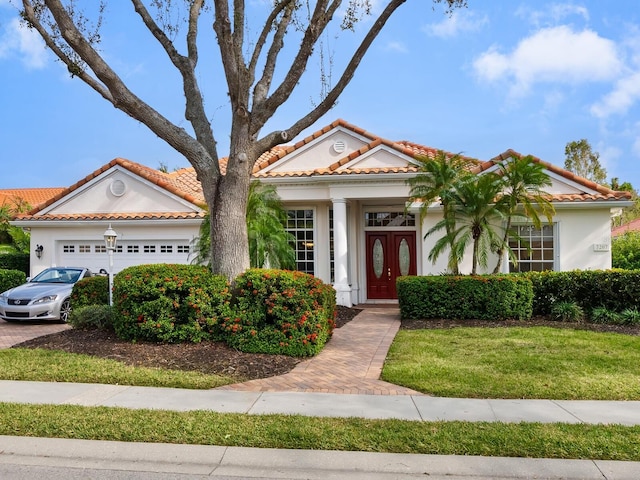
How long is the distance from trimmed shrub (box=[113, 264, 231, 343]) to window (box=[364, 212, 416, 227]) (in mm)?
8918

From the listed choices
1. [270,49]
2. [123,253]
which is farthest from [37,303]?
[270,49]

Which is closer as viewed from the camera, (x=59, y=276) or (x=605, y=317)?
(x=605, y=317)

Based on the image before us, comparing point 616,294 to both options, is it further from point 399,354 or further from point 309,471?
point 309,471

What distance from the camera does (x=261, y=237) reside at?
1303 cm

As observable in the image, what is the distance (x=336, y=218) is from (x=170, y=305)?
287 inches

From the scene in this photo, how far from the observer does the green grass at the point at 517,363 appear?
6.73 meters

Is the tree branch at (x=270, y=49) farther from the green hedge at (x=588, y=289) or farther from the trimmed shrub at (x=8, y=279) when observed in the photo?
the trimmed shrub at (x=8, y=279)

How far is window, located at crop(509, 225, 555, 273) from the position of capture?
15375 millimetres

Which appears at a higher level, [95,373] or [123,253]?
[123,253]

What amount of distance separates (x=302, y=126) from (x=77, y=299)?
696 cm

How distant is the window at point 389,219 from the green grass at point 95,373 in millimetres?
10831

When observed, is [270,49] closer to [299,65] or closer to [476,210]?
[299,65]

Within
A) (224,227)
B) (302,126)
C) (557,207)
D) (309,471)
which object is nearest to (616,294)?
(557,207)

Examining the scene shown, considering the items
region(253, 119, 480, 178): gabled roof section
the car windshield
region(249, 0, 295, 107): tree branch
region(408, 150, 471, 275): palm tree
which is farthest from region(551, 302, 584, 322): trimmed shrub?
the car windshield
